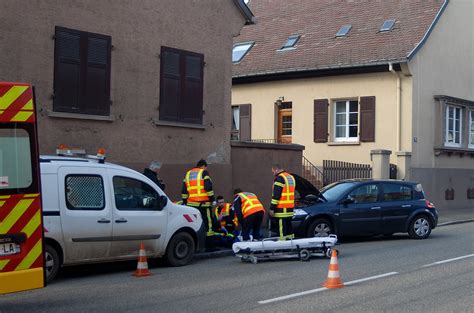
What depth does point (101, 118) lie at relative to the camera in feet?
46.7

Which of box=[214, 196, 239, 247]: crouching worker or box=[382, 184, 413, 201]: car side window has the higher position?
box=[382, 184, 413, 201]: car side window

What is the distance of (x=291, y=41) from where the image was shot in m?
27.5

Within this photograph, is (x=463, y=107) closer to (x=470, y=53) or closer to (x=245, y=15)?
(x=470, y=53)

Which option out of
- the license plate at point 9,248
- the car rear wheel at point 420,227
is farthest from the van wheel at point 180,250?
the car rear wheel at point 420,227

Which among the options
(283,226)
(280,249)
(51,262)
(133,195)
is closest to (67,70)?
(133,195)

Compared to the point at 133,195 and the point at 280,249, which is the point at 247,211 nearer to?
the point at 280,249

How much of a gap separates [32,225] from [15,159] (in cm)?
76

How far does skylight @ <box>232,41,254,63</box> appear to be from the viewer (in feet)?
94.0

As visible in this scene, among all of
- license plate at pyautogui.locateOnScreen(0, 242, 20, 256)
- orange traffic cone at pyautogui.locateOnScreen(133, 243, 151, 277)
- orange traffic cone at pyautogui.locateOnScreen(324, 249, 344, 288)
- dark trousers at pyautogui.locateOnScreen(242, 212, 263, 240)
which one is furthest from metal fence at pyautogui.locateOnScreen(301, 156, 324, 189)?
license plate at pyautogui.locateOnScreen(0, 242, 20, 256)

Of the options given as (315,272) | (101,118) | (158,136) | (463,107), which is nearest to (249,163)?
(158,136)

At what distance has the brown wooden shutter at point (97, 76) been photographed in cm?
1409

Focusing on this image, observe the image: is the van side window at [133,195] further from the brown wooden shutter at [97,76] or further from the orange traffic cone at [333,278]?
the brown wooden shutter at [97,76]

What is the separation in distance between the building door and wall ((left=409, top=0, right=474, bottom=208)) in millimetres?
5357

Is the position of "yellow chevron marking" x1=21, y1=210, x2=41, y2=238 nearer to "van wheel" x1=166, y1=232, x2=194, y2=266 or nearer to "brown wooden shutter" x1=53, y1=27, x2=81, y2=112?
"van wheel" x1=166, y1=232, x2=194, y2=266
